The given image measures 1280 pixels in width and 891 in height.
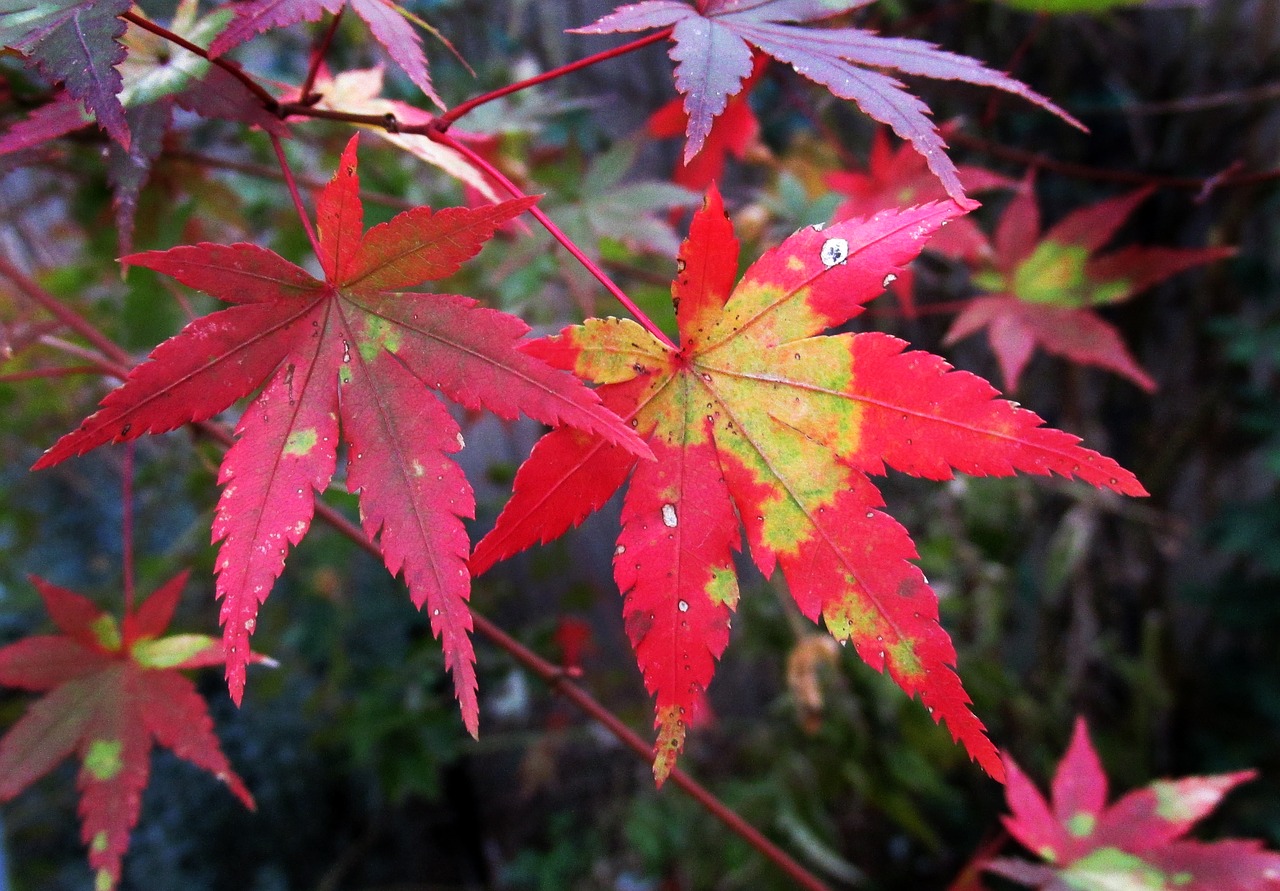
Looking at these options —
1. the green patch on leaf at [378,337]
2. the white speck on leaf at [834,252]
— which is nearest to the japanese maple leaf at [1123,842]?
the white speck on leaf at [834,252]

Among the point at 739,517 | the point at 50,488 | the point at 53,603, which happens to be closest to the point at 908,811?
the point at 739,517

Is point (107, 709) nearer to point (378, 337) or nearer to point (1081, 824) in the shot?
point (378, 337)

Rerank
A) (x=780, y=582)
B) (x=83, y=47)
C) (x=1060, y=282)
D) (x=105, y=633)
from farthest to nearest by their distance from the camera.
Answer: (x=780, y=582)
(x=1060, y=282)
(x=105, y=633)
(x=83, y=47)

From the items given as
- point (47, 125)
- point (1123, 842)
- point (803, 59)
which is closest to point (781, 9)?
point (803, 59)

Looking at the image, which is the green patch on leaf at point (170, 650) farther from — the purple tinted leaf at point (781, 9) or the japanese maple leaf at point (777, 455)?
the purple tinted leaf at point (781, 9)

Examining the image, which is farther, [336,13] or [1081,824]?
[1081,824]

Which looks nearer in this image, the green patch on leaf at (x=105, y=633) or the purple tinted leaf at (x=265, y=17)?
the purple tinted leaf at (x=265, y=17)
